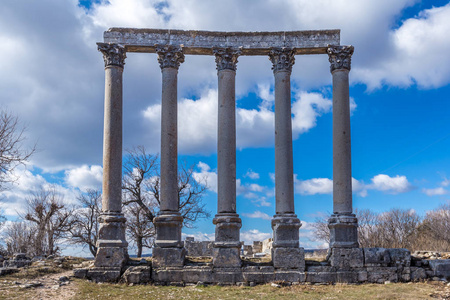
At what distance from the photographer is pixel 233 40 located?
23500 mm

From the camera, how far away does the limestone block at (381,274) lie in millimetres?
20953

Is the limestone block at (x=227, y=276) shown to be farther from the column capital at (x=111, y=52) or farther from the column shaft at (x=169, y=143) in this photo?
the column capital at (x=111, y=52)

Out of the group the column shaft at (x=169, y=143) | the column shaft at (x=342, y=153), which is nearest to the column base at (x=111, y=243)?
the column shaft at (x=169, y=143)

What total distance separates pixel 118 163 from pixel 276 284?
8.79 meters

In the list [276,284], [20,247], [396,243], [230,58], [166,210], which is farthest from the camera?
[396,243]

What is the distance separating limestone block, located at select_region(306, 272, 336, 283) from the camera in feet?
68.1

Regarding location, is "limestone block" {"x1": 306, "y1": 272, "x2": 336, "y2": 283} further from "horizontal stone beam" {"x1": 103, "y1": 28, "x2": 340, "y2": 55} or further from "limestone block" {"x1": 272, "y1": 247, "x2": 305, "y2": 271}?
"horizontal stone beam" {"x1": 103, "y1": 28, "x2": 340, "y2": 55}

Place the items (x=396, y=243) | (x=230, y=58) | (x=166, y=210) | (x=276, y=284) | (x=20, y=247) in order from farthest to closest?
(x=396, y=243)
(x=20, y=247)
(x=230, y=58)
(x=166, y=210)
(x=276, y=284)

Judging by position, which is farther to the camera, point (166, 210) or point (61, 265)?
point (61, 265)

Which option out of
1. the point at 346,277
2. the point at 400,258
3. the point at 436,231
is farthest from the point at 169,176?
the point at 436,231

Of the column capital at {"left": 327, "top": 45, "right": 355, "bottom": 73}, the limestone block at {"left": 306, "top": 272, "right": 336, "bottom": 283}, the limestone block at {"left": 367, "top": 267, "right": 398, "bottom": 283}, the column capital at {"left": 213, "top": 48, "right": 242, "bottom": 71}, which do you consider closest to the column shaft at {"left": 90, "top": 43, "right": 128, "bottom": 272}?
the column capital at {"left": 213, "top": 48, "right": 242, "bottom": 71}

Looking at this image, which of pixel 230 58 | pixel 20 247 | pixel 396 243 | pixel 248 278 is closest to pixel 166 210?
pixel 248 278

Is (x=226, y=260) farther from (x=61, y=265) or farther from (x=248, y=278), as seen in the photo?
(x=61, y=265)

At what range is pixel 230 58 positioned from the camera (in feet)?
75.9
